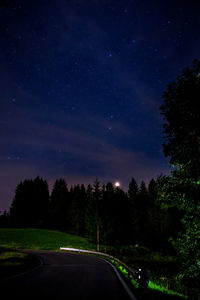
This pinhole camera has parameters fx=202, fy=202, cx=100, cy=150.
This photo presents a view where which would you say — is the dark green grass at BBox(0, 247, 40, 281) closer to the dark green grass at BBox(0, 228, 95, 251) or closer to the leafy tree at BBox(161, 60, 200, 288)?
the leafy tree at BBox(161, 60, 200, 288)

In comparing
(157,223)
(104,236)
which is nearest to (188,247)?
(104,236)

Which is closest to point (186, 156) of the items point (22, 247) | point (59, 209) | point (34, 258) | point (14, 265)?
point (14, 265)

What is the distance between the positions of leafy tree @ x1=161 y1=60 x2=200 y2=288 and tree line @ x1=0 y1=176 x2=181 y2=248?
33.7m

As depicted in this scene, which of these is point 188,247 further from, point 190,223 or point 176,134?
point 176,134

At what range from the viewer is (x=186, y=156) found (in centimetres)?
835

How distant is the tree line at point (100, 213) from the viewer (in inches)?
1673

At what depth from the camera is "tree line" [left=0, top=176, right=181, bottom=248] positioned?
42.5 meters

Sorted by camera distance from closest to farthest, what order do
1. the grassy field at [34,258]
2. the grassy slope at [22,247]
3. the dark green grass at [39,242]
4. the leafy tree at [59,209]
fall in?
the grassy field at [34,258]
the grassy slope at [22,247]
the dark green grass at [39,242]
the leafy tree at [59,209]

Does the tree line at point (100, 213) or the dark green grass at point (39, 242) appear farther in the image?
the tree line at point (100, 213)

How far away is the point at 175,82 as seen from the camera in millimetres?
9227

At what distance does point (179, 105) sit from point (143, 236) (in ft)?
212

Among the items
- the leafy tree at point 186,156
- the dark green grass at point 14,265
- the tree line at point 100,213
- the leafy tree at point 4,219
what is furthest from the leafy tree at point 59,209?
the leafy tree at point 186,156

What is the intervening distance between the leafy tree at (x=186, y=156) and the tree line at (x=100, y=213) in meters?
33.7

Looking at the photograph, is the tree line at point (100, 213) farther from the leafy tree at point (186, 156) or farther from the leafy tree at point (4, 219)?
the leafy tree at point (186, 156)
